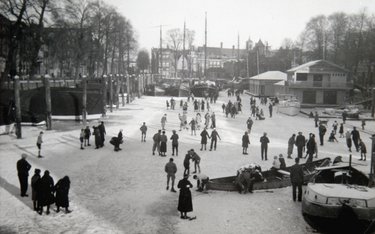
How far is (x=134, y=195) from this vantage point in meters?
13.8

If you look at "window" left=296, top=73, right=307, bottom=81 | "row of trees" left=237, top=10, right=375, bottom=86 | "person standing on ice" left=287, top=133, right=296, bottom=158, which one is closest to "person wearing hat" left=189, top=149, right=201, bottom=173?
"person standing on ice" left=287, top=133, right=296, bottom=158

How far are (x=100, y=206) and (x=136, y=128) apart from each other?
18.0 metres

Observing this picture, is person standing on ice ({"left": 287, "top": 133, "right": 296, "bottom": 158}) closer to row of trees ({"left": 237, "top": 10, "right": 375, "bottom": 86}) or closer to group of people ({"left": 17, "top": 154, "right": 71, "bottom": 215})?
group of people ({"left": 17, "top": 154, "right": 71, "bottom": 215})

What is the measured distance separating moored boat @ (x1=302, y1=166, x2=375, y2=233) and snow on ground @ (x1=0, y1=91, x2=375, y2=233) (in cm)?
53

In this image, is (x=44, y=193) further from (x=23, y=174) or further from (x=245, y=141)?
(x=245, y=141)

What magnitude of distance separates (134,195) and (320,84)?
4652 cm

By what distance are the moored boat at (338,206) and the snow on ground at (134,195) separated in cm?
53

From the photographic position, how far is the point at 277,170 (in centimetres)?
1617

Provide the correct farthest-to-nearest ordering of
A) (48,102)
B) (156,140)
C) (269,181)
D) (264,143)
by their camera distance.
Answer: (48,102) < (156,140) < (264,143) < (269,181)

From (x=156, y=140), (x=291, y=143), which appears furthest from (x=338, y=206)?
(x=156, y=140)

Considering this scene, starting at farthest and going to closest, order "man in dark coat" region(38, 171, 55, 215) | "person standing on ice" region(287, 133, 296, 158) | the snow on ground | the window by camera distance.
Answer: the window
"person standing on ice" region(287, 133, 296, 158)
"man in dark coat" region(38, 171, 55, 215)
the snow on ground

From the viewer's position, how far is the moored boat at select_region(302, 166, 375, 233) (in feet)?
32.9

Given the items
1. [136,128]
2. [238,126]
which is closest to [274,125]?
[238,126]

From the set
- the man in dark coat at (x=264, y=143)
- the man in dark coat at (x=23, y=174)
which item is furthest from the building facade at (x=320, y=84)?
the man in dark coat at (x=23, y=174)
